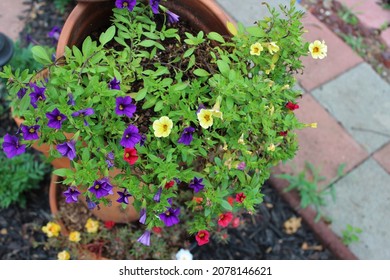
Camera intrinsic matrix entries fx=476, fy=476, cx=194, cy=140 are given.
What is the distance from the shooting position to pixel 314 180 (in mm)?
2525

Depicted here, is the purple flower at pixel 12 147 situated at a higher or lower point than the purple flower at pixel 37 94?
lower

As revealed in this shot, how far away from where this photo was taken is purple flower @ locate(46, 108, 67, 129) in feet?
4.56

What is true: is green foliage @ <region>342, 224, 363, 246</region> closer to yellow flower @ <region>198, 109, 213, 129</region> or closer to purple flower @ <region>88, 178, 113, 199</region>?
yellow flower @ <region>198, 109, 213, 129</region>

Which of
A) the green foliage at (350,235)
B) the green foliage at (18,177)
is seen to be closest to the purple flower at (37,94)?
the green foliage at (18,177)

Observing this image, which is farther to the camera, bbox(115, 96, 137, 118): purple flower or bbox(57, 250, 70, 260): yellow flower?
bbox(57, 250, 70, 260): yellow flower

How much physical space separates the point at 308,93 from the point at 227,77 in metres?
1.38

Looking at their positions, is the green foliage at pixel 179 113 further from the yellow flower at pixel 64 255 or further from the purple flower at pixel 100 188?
the yellow flower at pixel 64 255

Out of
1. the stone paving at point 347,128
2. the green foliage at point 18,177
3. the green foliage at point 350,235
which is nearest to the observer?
the green foliage at point 18,177

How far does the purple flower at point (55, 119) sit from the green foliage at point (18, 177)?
3.28ft

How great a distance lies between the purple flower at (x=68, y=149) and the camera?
142cm

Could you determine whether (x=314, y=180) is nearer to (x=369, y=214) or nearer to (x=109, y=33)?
(x=369, y=214)

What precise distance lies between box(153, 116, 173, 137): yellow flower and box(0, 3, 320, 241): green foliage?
0.06 metres

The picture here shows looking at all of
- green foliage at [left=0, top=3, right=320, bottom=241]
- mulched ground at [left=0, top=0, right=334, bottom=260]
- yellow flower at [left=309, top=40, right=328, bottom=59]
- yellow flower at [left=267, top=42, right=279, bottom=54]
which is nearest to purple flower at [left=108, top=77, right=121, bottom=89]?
green foliage at [left=0, top=3, right=320, bottom=241]

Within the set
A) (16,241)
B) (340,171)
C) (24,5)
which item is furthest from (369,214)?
(24,5)
